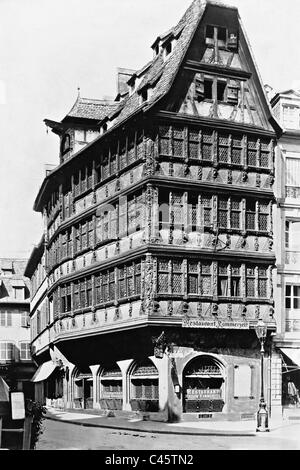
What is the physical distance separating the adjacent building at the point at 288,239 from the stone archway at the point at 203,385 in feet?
6.31

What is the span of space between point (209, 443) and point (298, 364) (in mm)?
7858

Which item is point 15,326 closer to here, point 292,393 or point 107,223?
point 107,223

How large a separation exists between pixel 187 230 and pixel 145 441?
675 centimetres

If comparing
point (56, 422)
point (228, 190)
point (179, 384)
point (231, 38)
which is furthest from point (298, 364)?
point (231, 38)

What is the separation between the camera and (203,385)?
74.7 ft

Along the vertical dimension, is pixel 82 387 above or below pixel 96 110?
below

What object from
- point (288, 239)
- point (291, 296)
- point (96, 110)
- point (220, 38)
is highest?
point (220, 38)

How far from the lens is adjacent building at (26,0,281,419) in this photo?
22.0 m

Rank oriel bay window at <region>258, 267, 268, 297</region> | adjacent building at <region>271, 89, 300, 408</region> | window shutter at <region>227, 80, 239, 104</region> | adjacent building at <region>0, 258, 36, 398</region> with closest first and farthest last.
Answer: window shutter at <region>227, 80, 239, 104</region> → adjacent building at <region>271, 89, 300, 408</region> → oriel bay window at <region>258, 267, 268, 297</region> → adjacent building at <region>0, 258, 36, 398</region>

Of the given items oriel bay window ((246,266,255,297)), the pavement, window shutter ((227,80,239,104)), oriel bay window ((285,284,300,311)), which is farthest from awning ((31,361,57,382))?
window shutter ((227,80,239,104))

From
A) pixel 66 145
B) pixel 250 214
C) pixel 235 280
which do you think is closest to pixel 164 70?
pixel 66 145

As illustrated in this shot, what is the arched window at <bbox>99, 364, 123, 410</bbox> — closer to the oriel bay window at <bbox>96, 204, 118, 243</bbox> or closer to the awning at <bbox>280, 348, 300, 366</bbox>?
the oriel bay window at <bbox>96, 204, 118, 243</bbox>

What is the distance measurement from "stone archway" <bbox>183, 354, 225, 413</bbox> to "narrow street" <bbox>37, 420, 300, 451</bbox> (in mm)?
3949
